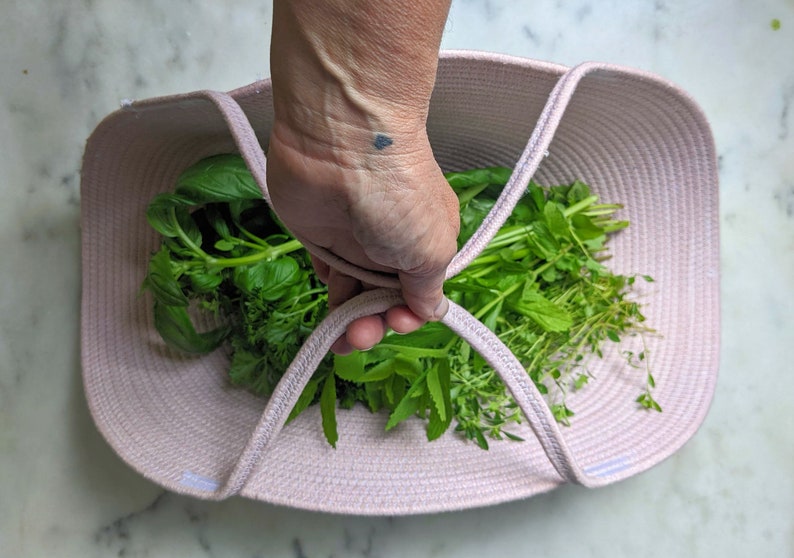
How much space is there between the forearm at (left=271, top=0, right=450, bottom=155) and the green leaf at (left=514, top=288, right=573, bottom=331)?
326 millimetres

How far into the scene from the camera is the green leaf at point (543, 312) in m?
0.54

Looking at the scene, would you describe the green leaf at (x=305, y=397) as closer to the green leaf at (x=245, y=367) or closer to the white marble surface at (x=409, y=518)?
the green leaf at (x=245, y=367)

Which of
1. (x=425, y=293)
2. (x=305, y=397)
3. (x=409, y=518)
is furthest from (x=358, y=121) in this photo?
(x=409, y=518)

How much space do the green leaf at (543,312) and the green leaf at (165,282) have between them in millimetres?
298

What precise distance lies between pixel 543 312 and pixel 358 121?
348 mm

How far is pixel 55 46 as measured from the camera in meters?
0.70

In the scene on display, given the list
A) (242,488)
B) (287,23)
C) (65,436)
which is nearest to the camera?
(287,23)

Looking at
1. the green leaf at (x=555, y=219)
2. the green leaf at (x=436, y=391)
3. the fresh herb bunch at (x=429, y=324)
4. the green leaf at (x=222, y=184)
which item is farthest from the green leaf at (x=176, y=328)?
the green leaf at (x=555, y=219)

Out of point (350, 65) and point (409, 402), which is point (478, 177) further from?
point (350, 65)

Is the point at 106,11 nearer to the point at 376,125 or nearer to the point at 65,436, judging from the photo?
the point at 65,436

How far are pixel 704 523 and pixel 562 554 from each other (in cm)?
17

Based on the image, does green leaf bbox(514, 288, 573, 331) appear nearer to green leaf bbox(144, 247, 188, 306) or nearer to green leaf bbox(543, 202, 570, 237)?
green leaf bbox(543, 202, 570, 237)

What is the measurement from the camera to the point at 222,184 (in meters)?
0.52

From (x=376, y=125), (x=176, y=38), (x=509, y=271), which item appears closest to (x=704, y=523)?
(x=509, y=271)
